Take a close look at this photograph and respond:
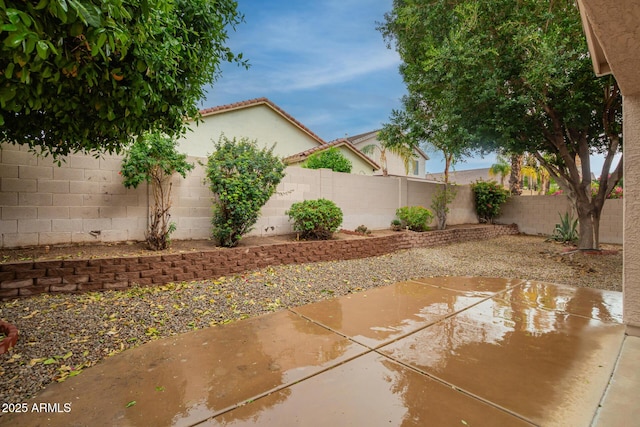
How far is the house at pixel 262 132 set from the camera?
12406mm

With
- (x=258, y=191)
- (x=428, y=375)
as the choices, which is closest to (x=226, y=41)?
(x=258, y=191)

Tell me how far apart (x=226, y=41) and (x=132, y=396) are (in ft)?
13.1

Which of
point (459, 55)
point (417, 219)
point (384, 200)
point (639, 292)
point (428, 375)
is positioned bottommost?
point (428, 375)

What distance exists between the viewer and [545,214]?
11.6m

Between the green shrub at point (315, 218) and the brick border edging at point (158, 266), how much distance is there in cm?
39

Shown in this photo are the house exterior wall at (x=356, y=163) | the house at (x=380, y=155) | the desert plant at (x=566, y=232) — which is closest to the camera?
the desert plant at (x=566, y=232)

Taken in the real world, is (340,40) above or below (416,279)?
above

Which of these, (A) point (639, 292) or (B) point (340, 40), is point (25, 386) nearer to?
(A) point (639, 292)

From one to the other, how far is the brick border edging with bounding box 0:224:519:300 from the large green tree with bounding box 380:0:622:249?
3.95 m

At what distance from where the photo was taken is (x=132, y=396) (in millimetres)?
2070

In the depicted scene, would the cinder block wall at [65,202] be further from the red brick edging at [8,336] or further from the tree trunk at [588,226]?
the tree trunk at [588,226]

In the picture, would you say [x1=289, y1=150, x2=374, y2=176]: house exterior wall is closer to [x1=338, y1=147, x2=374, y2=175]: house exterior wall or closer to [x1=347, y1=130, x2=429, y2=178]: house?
[x1=338, y1=147, x2=374, y2=175]: house exterior wall

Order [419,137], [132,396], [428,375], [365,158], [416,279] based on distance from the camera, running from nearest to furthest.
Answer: [132,396] < [428,375] < [416,279] < [419,137] < [365,158]

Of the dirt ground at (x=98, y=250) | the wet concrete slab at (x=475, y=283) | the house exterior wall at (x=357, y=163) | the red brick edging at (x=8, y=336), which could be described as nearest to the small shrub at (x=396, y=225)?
the wet concrete slab at (x=475, y=283)
